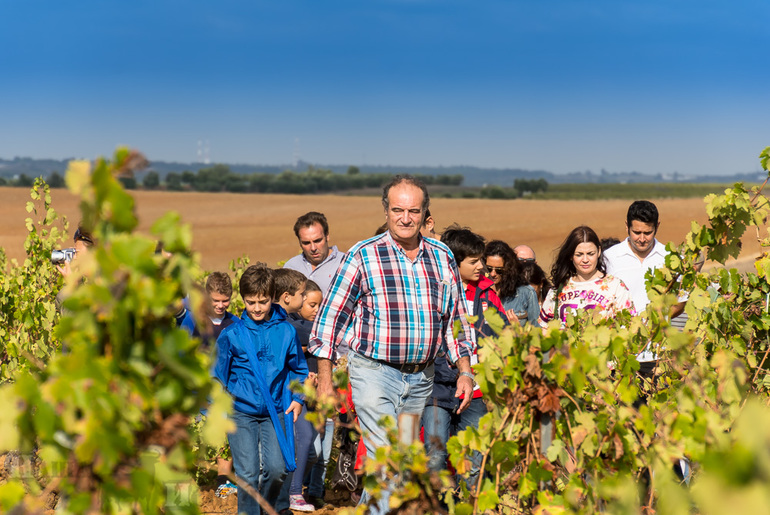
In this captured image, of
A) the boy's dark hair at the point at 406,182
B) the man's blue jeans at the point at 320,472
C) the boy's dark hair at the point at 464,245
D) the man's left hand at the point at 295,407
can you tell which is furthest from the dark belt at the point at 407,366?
the man's blue jeans at the point at 320,472

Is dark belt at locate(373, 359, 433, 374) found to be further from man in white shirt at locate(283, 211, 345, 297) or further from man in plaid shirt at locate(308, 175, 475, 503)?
man in white shirt at locate(283, 211, 345, 297)

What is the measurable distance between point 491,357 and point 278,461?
213cm

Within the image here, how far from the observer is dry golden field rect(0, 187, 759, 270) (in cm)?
2766

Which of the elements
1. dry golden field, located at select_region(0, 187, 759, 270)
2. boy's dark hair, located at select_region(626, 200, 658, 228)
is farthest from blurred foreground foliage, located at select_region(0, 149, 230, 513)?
dry golden field, located at select_region(0, 187, 759, 270)

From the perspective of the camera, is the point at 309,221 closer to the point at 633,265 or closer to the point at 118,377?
the point at 633,265

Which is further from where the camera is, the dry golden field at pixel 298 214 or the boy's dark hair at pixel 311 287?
the dry golden field at pixel 298 214

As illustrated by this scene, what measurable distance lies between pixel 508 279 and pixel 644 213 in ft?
3.67

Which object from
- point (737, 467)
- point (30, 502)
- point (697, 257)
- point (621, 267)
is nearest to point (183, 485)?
point (30, 502)

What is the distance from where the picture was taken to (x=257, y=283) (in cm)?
444

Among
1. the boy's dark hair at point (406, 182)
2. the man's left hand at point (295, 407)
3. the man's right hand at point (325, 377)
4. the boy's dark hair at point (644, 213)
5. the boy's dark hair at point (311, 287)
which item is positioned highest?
the boy's dark hair at point (406, 182)

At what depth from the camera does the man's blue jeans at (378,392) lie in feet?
12.5

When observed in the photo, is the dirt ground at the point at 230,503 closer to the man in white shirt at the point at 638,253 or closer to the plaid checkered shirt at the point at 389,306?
the plaid checkered shirt at the point at 389,306

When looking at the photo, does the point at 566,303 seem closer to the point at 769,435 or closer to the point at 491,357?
the point at 491,357

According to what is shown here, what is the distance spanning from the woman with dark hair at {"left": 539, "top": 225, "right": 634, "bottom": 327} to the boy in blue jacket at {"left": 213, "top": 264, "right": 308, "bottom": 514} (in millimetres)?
1698
